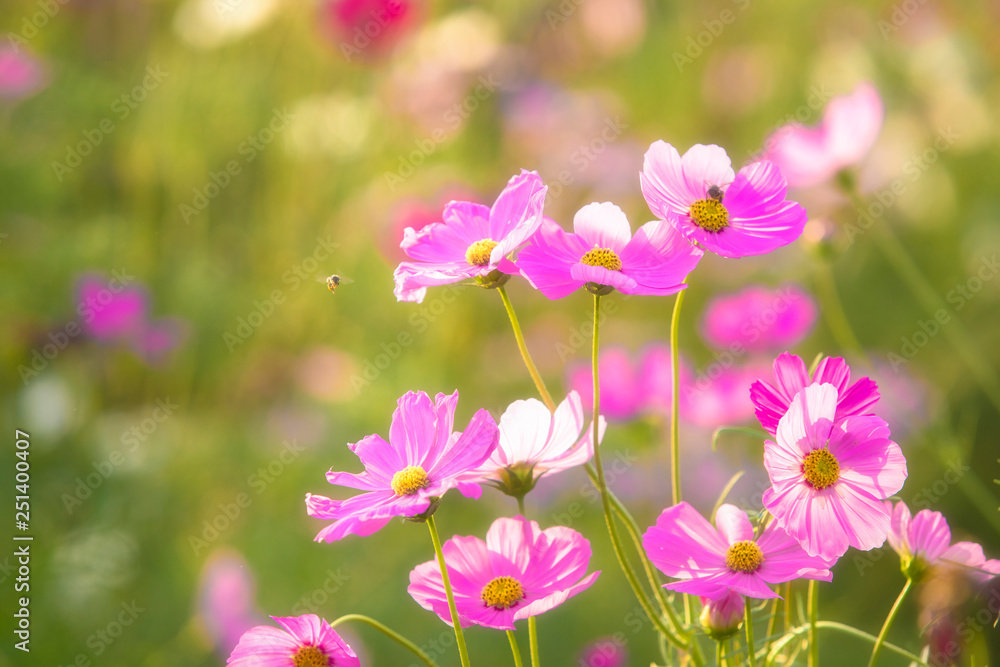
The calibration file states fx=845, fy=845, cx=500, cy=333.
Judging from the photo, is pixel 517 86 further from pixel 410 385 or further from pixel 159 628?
pixel 159 628

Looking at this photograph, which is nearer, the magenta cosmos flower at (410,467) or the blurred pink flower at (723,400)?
the magenta cosmos flower at (410,467)

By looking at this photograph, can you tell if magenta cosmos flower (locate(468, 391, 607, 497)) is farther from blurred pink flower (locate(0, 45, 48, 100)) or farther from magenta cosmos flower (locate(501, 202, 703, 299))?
blurred pink flower (locate(0, 45, 48, 100))

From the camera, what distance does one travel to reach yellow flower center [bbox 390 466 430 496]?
0.28 meters

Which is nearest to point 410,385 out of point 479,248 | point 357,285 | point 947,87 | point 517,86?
point 357,285

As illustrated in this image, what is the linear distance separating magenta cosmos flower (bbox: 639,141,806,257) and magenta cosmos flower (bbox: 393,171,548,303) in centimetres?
5

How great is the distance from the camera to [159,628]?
1.02 meters

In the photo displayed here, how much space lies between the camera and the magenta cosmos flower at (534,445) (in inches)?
12.0

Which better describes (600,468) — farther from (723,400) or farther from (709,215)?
(723,400)

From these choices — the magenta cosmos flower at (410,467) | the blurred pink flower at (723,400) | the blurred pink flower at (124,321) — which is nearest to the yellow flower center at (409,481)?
the magenta cosmos flower at (410,467)

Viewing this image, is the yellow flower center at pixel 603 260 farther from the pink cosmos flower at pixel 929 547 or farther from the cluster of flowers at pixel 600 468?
the pink cosmos flower at pixel 929 547

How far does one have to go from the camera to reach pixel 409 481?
28cm

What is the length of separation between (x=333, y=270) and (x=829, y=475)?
4.29 feet

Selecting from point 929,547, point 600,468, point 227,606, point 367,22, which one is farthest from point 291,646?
point 367,22

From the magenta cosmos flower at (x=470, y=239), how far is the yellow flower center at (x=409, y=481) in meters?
0.06
